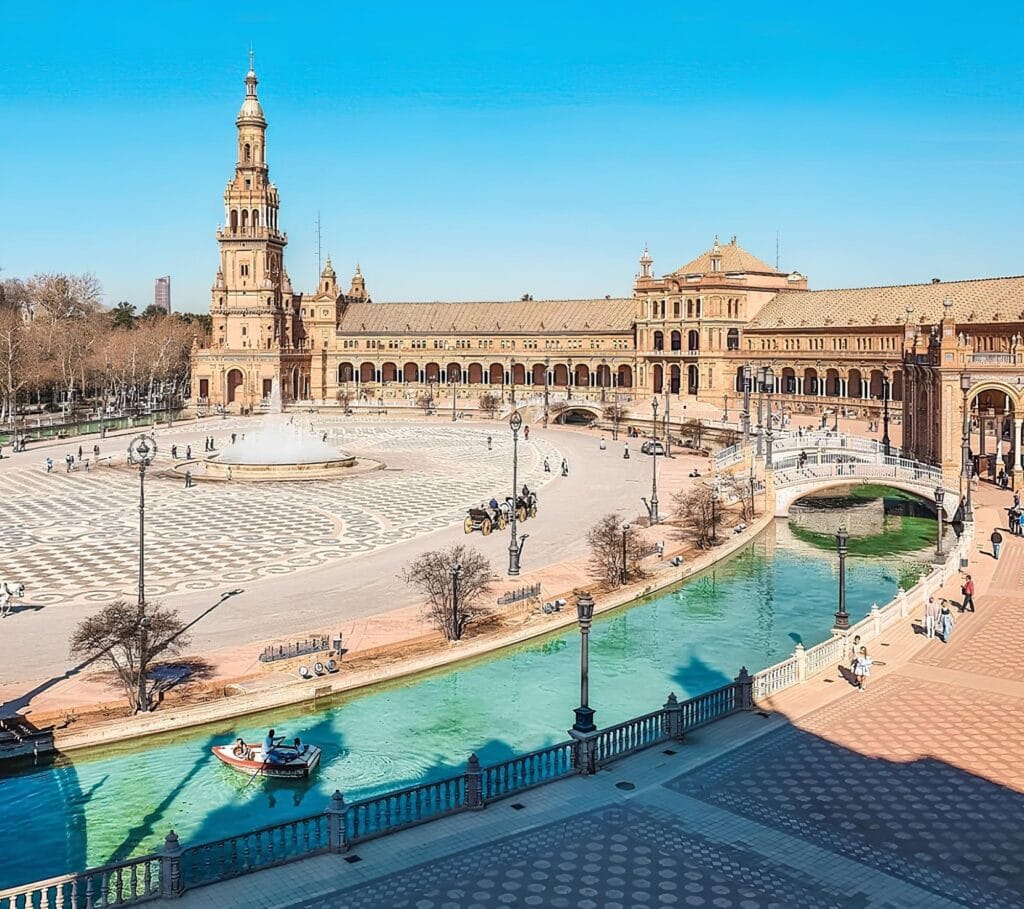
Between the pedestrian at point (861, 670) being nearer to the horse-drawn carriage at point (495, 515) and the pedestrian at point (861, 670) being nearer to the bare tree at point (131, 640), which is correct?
the bare tree at point (131, 640)

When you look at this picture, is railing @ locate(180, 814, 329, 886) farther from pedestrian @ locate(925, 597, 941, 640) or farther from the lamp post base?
pedestrian @ locate(925, 597, 941, 640)

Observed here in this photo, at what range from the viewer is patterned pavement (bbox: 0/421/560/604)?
122 feet

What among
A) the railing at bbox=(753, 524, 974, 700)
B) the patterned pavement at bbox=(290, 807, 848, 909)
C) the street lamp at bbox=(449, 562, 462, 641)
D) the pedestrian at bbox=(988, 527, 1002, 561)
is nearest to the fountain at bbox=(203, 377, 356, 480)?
the street lamp at bbox=(449, 562, 462, 641)

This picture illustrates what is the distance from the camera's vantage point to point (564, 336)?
125m

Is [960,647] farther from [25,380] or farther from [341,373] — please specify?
[341,373]

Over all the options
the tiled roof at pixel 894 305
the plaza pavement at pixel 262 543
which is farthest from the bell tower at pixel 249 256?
the tiled roof at pixel 894 305

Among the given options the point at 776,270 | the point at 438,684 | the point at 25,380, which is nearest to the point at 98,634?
the point at 438,684

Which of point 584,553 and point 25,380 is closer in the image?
point 584,553

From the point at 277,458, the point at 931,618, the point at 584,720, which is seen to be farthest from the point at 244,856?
the point at 277,458

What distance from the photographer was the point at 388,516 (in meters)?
49.4

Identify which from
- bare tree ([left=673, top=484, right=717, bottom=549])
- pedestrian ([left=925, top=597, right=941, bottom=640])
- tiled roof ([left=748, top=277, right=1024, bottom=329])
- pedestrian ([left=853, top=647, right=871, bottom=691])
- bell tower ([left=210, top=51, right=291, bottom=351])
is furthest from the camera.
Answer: bell tower ([left=210, top=51, right=291, bottom=351])

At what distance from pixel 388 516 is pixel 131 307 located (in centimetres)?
12966

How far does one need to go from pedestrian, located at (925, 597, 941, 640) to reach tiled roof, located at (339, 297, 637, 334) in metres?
94.7

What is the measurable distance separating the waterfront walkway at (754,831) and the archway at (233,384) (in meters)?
109
